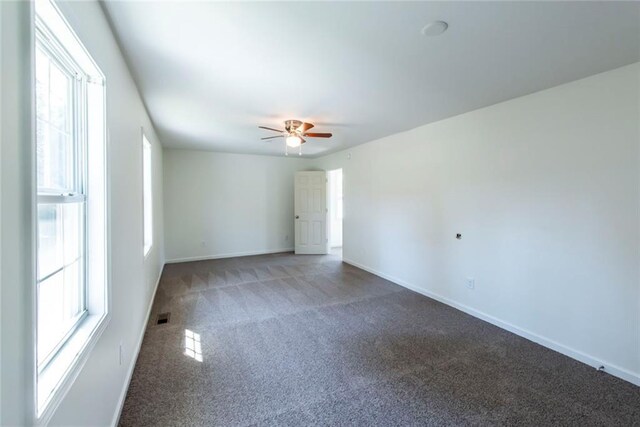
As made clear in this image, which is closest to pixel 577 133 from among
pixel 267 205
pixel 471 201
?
pixel 471 201

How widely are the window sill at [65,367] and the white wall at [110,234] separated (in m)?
0.06

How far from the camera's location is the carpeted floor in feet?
5.99

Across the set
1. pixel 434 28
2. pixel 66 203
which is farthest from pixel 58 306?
pixel 434 28

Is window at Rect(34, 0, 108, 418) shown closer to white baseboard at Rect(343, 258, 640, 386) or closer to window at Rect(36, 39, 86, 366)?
window at Rect(36, 39, 86, 366)

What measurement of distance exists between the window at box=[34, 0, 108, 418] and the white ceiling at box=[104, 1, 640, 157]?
53cm

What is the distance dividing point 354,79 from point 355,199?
3180 mm

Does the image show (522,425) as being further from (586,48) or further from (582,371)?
(586,48)

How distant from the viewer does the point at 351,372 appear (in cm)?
225

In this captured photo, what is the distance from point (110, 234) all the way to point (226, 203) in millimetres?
4732

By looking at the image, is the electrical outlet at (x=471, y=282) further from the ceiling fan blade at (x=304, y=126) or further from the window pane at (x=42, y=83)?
the window pane at (x=42, y=83)

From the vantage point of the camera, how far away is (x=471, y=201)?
3.32 m

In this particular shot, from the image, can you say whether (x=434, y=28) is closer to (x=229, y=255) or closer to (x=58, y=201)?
(x=58, y=201)

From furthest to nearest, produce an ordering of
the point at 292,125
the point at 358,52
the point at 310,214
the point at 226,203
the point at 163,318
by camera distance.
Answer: the point at 310,214 → the point at 226,203 → the point at 292,125 → the point at 163,318 → the point at 358,52

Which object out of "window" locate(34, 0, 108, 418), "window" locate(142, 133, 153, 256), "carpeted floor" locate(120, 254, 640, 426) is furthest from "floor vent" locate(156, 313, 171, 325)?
"window" locate(34, 0, 108, 418)
